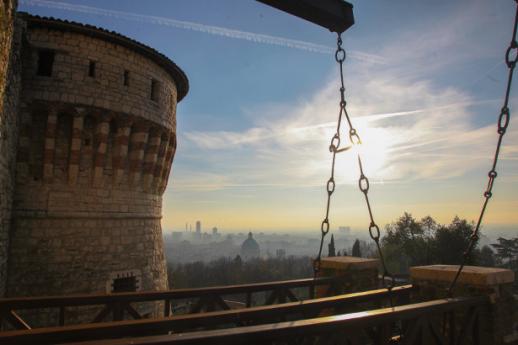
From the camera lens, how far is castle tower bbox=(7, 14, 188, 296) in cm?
797

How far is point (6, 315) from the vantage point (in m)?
4.13

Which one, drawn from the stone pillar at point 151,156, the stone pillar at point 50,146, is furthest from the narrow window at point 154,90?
the stone pillar at point 50,146

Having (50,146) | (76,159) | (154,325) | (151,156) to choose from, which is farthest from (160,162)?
(154,325)

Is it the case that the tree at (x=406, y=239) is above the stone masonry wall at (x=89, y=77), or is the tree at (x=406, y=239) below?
below

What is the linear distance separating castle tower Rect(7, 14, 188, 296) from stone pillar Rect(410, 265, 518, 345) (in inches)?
317

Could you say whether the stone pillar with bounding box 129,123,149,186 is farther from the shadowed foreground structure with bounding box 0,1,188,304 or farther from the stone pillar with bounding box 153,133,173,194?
the stone pillar with bounding box 153,133,173,194

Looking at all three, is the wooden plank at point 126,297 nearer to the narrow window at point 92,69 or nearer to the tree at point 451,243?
the narrow window at point 92,69

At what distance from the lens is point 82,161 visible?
8672mm

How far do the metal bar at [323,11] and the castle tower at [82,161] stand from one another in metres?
6.34

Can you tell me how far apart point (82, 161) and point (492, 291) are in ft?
29.7

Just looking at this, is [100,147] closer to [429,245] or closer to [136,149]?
[136,149]

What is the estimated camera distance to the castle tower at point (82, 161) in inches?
314

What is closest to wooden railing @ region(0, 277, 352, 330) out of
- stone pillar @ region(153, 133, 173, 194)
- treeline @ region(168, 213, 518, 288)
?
stone pillar @ region(153, 133, 173, 194)

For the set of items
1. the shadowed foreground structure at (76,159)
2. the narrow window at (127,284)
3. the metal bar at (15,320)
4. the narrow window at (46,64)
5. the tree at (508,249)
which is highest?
the narrow window at (46,64)
